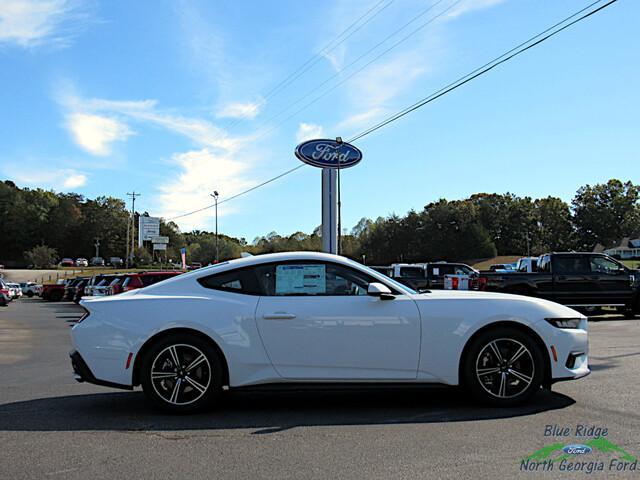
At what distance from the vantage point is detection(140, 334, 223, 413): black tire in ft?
17.6

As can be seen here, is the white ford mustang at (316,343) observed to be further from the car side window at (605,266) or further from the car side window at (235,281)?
the car side window at (605,266)

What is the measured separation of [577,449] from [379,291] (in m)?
1.99

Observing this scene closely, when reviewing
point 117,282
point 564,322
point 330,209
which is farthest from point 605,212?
point 564,322

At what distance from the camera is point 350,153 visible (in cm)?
2609

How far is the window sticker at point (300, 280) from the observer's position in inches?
219

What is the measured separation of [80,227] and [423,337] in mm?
135826

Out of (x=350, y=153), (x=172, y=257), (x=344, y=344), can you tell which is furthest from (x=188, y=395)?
(x=172, y=257)

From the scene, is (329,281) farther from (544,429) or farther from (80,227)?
(80,227)

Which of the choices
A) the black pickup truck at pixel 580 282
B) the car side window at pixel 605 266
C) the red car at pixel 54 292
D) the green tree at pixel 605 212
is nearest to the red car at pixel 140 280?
the black pickup truck at pixel 580 282

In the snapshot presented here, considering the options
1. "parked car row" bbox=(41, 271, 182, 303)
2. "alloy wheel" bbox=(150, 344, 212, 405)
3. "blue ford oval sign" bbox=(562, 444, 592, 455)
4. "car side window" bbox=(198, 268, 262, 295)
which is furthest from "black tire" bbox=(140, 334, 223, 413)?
"parked car row" bbox=(41, 271, 182, 303)

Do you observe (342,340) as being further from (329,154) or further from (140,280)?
(329,154)

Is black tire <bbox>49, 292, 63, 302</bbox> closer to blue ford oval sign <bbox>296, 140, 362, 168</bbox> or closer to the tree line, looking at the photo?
blue ford oval sign <bbox>296, 140, 362, 168</bbox>

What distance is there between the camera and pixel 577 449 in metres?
4.34

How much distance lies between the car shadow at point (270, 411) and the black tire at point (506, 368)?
132 mm
